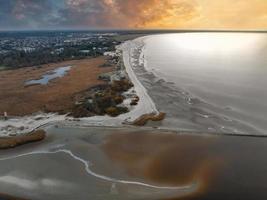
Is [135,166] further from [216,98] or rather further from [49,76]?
[49,76]

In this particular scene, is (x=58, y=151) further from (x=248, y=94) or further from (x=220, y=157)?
(x=248, y=94)

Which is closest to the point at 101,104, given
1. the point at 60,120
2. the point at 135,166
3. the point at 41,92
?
the point at 60,120

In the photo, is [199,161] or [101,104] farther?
[101,104]

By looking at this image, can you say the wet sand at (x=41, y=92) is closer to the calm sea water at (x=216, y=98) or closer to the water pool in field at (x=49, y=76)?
the water pool in field at (x=49, y=76)

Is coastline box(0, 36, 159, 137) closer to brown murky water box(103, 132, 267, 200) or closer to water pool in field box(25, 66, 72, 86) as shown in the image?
brown murky water box(103, 132, 267, 200)

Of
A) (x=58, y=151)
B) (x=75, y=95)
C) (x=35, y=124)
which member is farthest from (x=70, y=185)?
(x=75, y=95)

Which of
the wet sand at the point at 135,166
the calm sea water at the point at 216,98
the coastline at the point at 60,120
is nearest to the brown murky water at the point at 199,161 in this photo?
the wet sand at the point at 135,166
